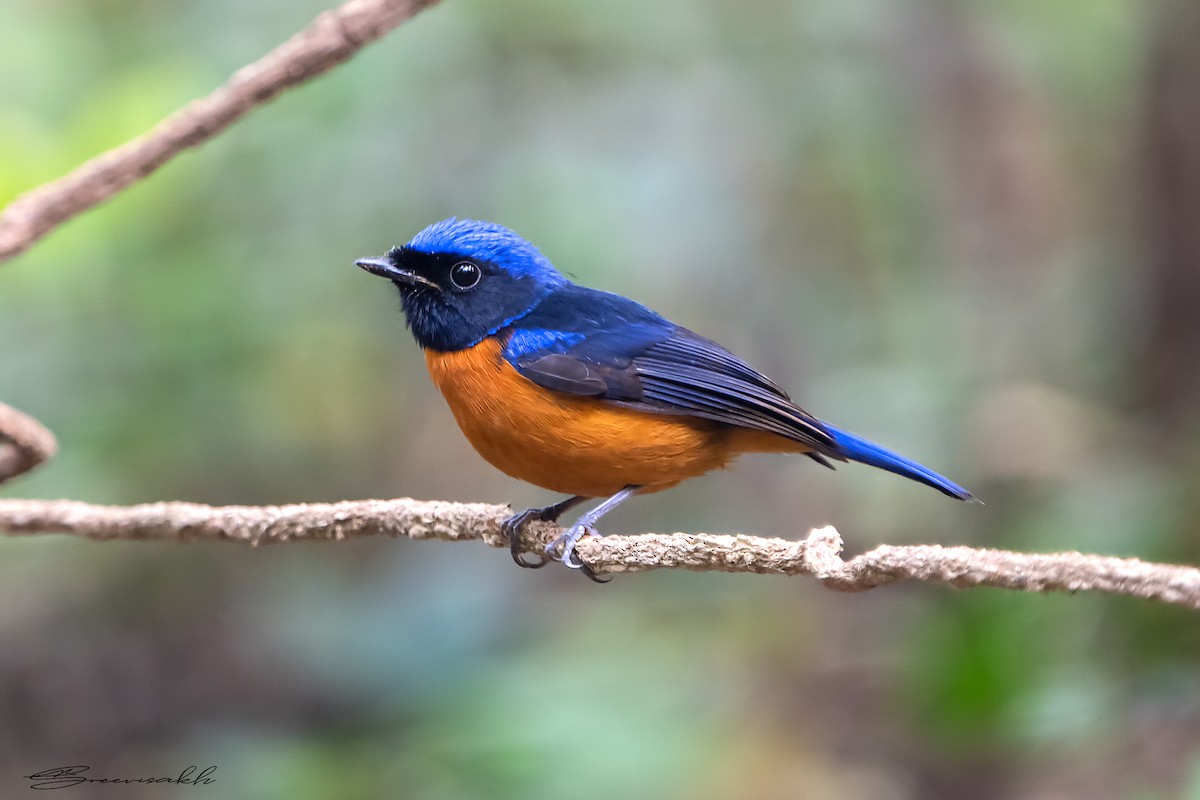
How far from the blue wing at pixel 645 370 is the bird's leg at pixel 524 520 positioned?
372 mm

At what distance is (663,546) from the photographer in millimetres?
2326

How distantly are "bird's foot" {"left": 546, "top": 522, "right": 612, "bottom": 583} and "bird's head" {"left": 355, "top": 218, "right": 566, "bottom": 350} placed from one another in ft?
2.25

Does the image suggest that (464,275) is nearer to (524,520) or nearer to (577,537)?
(524,520)

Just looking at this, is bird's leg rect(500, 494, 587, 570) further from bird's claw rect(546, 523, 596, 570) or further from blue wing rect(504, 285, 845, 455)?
blue wing rect(504, 285, 845, 455)

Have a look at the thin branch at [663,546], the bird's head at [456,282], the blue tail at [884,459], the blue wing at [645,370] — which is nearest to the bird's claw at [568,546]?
the thin branch at [663,546]

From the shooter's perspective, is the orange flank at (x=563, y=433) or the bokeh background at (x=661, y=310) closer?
the orange flank at (x=563, y=433)

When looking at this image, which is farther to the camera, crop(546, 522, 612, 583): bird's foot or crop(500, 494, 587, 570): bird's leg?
crop(500, 494, 587, 570): bird's leg

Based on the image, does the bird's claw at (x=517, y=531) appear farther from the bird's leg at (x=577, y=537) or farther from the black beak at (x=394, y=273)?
the black beak at (x=394, y=273)

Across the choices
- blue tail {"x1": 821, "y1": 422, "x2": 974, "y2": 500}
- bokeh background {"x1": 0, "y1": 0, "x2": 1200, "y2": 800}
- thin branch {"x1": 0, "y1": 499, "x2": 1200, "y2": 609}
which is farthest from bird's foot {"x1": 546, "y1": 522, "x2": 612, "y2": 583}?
bokeh background {"x1": 0, "y1": 0, "x2": 1200, "y2": 800}

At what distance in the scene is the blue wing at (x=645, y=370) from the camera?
338cm

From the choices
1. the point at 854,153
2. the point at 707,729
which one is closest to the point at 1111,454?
the point at 707,729

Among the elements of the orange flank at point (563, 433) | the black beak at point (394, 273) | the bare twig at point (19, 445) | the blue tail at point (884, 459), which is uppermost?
the black beak at point (394, 273)

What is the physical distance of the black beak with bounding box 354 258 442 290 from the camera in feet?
11.7

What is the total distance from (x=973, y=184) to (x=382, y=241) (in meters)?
3.65
